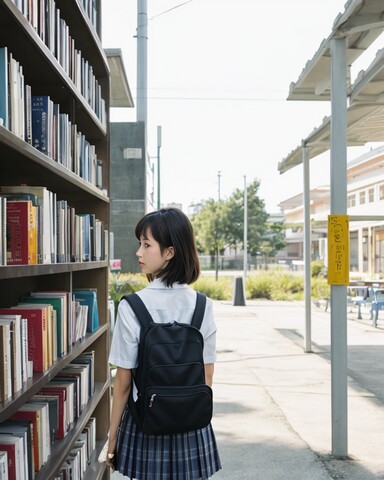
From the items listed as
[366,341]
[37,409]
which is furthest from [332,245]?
[366,341]

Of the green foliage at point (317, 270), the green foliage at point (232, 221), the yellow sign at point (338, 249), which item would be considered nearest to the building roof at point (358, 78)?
the yellow sign at point (338, 249)

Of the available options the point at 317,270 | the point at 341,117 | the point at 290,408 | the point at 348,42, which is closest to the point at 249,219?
the point at 317,270

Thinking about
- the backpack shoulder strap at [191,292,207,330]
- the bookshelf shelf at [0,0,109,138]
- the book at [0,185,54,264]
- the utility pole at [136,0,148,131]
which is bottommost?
the backpack shoulder strap at [191,292,207,330]

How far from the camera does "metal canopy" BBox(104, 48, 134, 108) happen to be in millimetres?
7527

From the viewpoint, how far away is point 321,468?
157 inches

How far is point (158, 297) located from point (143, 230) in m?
0.29

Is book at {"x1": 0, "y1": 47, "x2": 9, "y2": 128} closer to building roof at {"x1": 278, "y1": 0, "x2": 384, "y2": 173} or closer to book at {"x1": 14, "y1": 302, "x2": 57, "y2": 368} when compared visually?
book at {"x1": 14, "y1": 302, "x2": 57, "y2": 368}

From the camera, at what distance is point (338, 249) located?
14.0 feet

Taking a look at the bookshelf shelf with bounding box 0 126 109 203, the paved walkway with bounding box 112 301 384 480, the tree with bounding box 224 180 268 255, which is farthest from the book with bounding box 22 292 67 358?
the tree with bounding box 224 180 268 255

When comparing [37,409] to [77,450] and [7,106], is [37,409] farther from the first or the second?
[7,106]

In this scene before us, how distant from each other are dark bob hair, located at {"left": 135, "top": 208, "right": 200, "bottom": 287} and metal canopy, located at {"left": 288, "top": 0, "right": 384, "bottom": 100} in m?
2.51

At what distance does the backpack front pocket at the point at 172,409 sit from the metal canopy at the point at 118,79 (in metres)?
6.21

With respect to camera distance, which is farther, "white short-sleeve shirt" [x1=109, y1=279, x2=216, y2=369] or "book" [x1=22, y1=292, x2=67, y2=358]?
"book" [x1=22, y1=292, x2=67, y2=358]

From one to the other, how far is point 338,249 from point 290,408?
2091 millimetres
